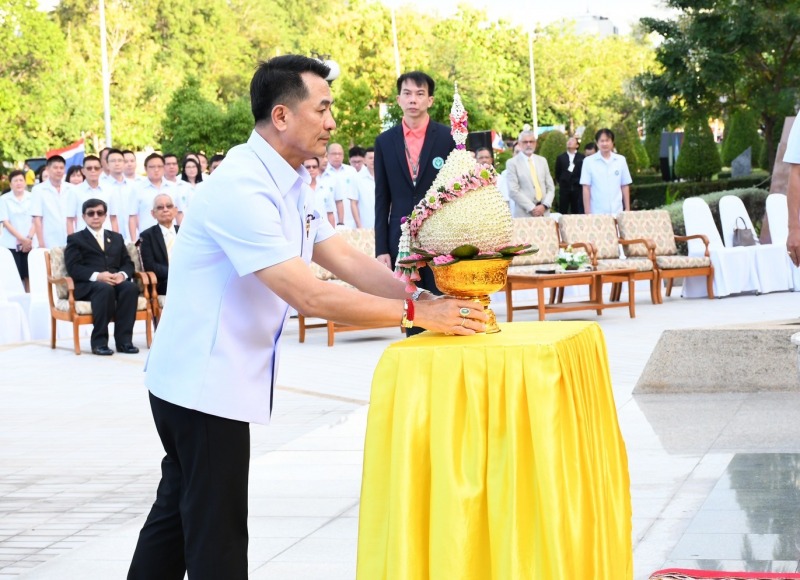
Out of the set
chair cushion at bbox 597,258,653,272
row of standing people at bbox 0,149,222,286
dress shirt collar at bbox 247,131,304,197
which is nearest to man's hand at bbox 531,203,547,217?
chair cushion at bbox 597,258,653,272

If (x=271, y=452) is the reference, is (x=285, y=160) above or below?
above

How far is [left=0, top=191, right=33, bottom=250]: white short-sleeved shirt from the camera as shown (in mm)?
16500

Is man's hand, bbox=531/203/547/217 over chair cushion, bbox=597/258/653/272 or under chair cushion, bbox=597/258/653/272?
over

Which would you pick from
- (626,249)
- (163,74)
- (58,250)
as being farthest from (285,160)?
(163,74)

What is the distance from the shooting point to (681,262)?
15.0 metres

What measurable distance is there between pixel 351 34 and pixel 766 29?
1073 inches

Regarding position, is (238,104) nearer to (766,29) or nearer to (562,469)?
(766,29)

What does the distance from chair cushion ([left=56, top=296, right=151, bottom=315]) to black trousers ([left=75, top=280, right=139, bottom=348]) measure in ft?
0.22

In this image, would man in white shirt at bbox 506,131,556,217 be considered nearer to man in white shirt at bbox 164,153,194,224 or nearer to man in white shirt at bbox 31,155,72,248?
man in white shirt at bbox 164,153,194,224

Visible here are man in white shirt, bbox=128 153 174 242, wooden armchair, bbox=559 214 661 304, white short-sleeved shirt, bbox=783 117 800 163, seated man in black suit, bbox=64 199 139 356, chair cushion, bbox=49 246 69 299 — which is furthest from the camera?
man in white shirt, bbox=128 153 174 242

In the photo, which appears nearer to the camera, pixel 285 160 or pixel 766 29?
pixel 285 160

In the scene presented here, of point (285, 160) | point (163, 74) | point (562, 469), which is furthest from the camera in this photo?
point (163, 74)

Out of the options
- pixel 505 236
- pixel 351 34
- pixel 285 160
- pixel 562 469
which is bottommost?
pixel 562 469

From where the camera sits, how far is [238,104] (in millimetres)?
33281
